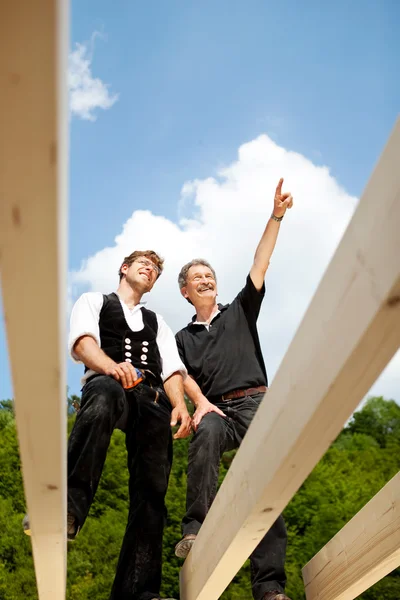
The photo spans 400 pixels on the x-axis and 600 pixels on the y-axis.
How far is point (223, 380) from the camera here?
3.16m

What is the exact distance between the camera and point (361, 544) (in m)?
2.40

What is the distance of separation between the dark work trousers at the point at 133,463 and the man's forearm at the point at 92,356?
5cm

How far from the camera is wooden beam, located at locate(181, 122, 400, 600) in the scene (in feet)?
3.81

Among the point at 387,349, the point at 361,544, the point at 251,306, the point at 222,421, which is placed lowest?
the point at 361,544

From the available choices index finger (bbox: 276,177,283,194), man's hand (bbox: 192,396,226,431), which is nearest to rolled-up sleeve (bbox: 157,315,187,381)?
man's hand (bbox: 192,396,226,431)

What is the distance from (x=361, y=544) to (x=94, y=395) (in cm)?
114

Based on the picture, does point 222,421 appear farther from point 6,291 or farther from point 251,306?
point 6,291

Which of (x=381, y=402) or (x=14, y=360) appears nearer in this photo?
(x=14, y=360)

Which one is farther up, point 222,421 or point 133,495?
point 222,421

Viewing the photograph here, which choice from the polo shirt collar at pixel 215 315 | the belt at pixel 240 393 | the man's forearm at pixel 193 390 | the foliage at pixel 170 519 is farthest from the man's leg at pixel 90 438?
the foliage at pixel 170 519

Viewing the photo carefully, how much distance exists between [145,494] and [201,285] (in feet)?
4.30

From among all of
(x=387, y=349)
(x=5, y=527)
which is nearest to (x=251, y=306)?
(x=387, y=349)

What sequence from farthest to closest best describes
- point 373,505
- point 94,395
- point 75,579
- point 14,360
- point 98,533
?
point 98,533, point 75,579, point 94,395, point 373,505, point 14,360

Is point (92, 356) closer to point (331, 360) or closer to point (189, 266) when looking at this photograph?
point (189, 266)
